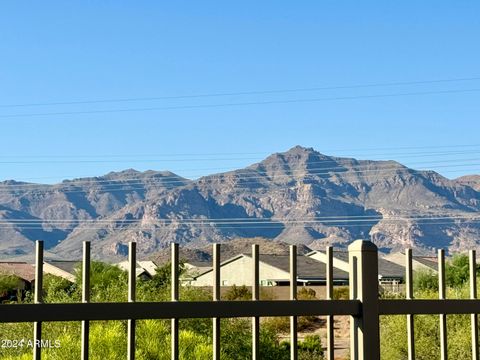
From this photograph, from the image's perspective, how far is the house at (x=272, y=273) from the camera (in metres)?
82.0

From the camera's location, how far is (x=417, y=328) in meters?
23.6

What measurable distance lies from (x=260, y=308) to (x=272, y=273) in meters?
80.6

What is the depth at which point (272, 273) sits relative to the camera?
85.5m

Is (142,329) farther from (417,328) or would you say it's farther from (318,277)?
(318,277)

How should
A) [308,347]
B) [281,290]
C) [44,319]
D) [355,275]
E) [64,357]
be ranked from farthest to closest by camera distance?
[281,290] → [308,347] → [64,357] → [355,275] → [44,319]

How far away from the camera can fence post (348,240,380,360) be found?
5766 millimetres

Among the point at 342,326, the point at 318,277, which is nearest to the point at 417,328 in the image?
the point at 342,326

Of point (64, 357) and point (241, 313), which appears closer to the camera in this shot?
point (241, 313)

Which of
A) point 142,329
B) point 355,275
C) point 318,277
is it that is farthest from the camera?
point 318,277

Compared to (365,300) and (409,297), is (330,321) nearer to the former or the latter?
(365,300)

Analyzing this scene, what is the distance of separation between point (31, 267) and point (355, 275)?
269ft

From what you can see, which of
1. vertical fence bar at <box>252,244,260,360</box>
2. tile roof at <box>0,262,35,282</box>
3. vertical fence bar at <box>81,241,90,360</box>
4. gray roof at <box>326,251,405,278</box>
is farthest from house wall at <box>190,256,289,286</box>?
vertical fence bar at <box>81,241,90,360</box>

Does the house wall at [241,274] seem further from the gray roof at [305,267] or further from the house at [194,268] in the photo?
the house at [194,268]

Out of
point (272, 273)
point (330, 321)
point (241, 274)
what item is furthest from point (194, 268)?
point (330, 321)
